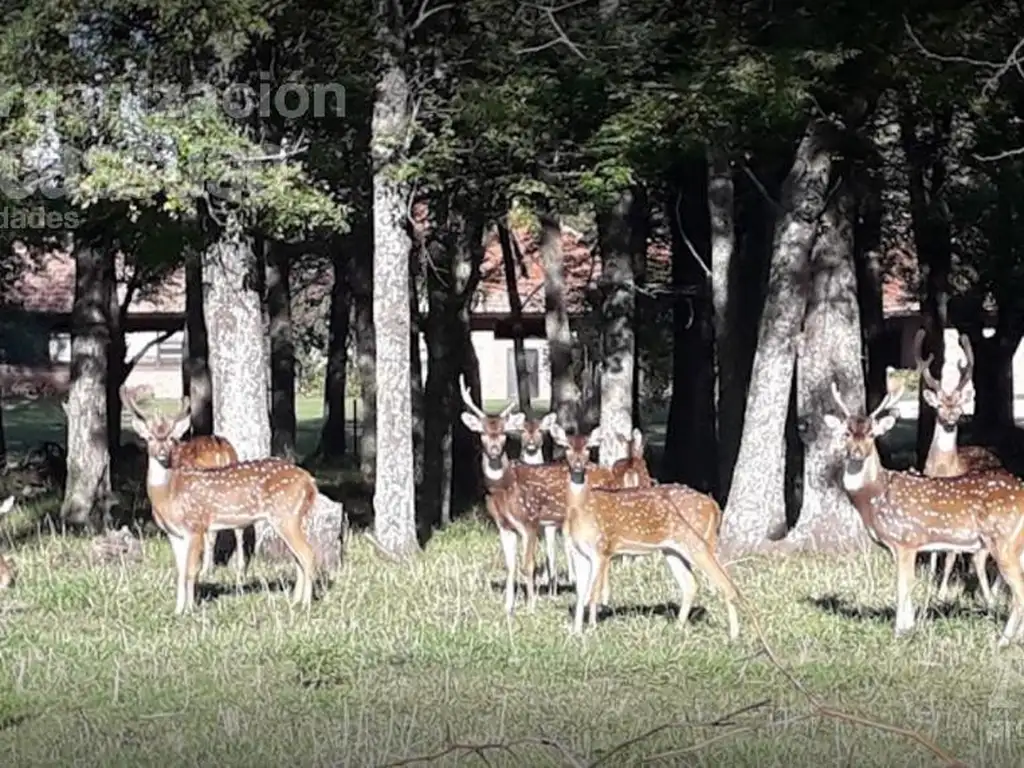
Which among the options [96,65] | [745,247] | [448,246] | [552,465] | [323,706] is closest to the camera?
[323,706]

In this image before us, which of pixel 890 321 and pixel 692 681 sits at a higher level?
pixel 890 321

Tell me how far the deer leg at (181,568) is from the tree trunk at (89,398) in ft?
21.0

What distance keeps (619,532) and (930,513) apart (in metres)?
1.76

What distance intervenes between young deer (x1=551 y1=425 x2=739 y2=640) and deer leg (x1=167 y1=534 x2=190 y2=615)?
8.07ft

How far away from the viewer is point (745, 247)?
2294 centimetres

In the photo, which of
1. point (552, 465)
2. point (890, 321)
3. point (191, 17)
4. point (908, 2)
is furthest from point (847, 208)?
point (890, 321)

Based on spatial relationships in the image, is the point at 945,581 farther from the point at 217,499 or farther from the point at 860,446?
the point at 217,499

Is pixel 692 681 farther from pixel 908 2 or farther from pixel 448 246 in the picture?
pixel 448 246

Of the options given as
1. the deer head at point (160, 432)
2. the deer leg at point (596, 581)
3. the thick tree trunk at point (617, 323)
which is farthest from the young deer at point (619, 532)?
the thick tree trunk at point (617, 323)

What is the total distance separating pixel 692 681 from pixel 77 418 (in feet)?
35.1

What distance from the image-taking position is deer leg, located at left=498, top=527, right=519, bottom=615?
1236cm

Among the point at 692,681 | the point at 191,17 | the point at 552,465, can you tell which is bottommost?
the point at 692,681

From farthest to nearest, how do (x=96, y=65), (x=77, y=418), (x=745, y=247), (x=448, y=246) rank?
(x=745, y=247), (x=448, y=246), (x=77, y=418), (x=96, y=65)

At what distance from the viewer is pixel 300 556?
12.9 meters
